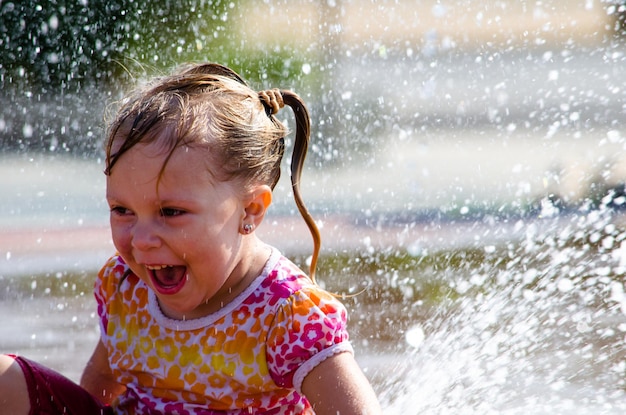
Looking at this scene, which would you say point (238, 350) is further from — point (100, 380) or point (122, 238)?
point (100, 380)

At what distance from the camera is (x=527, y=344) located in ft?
11.0

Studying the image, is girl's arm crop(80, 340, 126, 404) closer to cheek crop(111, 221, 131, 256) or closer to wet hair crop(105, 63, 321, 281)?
cheek crop(111, 221, 131, 256)

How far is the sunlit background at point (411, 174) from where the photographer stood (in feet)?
10.9

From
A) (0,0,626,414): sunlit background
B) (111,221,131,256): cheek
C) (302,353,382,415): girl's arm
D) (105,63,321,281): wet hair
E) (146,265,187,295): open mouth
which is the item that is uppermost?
(105,63,321,281): wet hair

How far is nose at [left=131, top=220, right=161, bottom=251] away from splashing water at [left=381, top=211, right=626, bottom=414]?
1090 mm

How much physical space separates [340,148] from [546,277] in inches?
189

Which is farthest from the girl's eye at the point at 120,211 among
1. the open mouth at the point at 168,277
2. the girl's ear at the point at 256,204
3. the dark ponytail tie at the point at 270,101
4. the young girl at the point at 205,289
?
the dark ponytail tie at the point at 270,101

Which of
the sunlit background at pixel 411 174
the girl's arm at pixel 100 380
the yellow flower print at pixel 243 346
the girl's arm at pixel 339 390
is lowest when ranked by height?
the sunlit background at pixel 411 174

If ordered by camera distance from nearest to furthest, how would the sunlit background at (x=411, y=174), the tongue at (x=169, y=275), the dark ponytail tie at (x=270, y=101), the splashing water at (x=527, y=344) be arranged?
the tongue at (x=169, y=275)
the dark ponytail tie at (x=270, y=101)
the splashing water at (x=527, y=344)
the sunlit background at (x=411, y=174)

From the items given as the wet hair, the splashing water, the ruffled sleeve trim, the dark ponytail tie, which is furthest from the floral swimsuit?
the splashing water

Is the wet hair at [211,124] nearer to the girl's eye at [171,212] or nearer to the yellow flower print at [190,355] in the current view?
the girl's eye at [171,212]

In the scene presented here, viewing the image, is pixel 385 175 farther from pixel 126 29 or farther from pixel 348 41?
pixel 126 29

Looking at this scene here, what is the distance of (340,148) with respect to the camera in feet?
29.0

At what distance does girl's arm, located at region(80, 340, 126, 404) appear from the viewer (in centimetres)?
215
